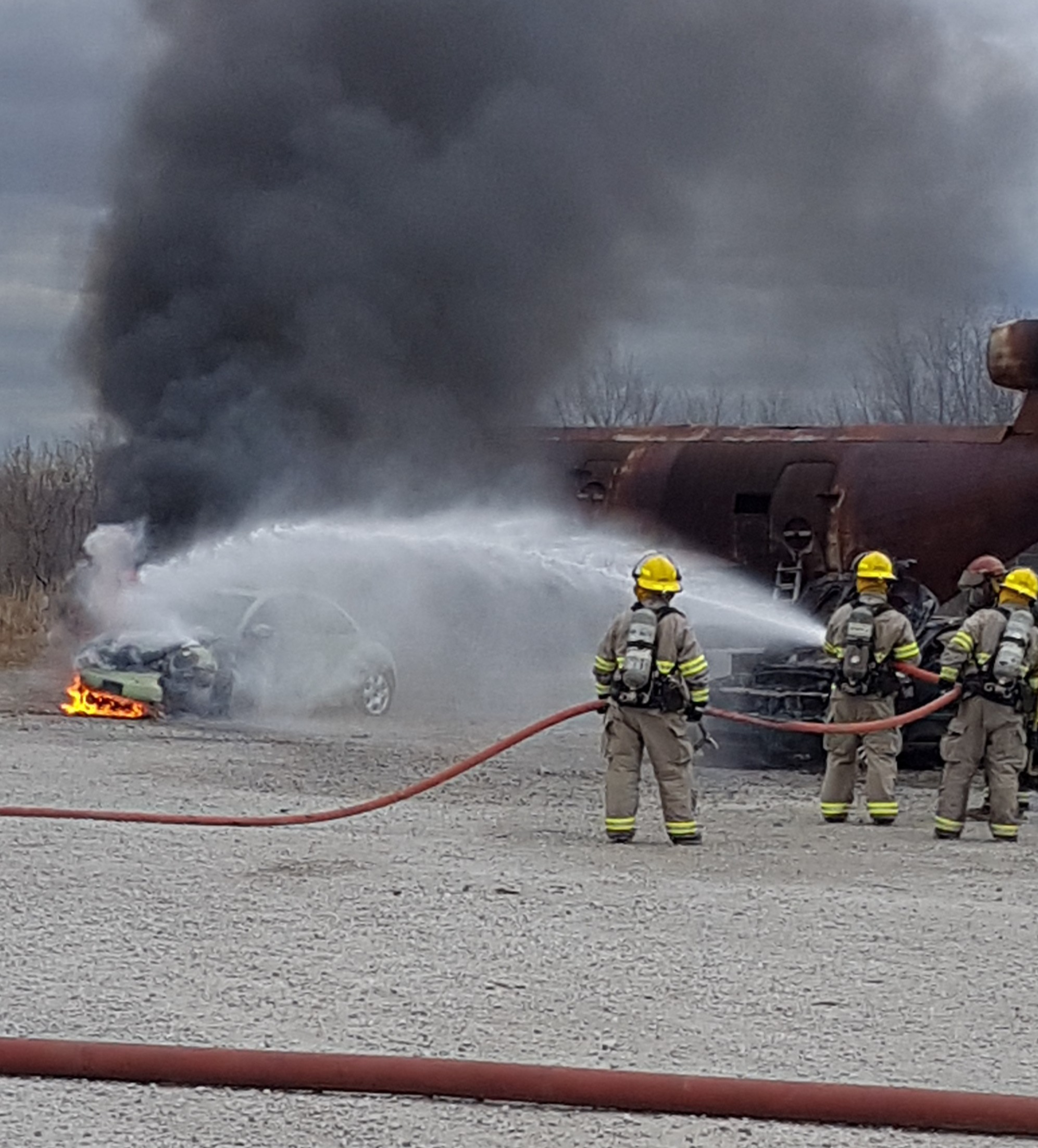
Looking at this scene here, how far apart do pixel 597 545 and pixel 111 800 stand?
22.9ft

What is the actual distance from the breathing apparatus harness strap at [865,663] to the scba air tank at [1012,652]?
2.61ft

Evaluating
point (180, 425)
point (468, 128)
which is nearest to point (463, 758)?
point (180, 425)

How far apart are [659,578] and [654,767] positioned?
3.22 feet

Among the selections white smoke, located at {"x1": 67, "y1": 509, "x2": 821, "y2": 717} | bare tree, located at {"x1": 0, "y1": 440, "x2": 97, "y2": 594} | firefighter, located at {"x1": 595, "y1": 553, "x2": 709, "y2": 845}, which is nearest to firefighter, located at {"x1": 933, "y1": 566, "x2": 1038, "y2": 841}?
firefighter, located at {"x1": 595, "y1": 553, "x2": 709, "y2": 845}

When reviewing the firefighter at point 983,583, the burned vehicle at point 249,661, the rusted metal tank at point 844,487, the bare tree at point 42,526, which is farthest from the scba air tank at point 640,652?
the bare tree at point 42,526

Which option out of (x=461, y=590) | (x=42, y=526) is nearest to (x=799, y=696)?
(x=461, y=590)

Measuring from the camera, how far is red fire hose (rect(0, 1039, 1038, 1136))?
4.49m

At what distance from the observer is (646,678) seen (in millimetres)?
10047

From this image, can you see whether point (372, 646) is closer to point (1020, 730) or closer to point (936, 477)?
point (936, 477)

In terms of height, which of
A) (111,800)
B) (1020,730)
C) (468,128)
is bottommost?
(111,800)

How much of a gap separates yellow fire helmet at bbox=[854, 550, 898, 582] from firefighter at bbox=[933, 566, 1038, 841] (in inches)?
26.6

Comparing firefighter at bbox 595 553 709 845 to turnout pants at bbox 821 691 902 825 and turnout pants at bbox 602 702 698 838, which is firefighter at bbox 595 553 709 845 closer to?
turnout pants at bbox 602 702 698 838

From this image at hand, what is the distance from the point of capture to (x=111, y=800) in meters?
11.4

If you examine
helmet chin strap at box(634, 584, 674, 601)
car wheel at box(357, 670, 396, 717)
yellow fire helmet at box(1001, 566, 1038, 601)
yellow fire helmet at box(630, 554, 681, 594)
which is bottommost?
car wheel at box(357, 670, 396, 717)
